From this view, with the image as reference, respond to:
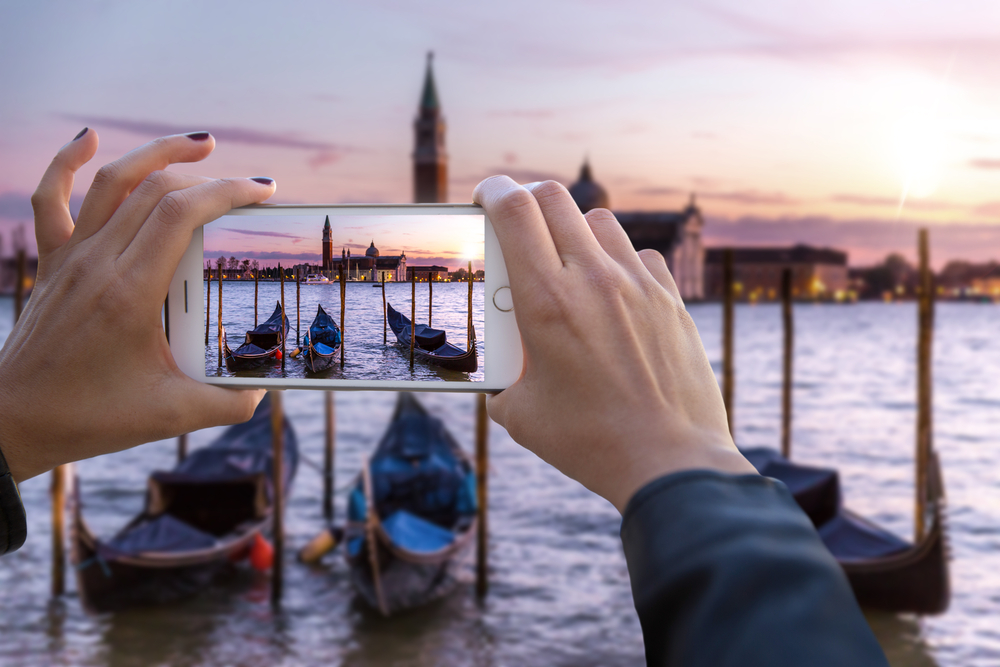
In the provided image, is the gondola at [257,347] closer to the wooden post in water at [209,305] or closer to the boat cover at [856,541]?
the wooden post in water at [209,305]

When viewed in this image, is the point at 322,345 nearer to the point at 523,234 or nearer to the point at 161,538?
the point at 523,234

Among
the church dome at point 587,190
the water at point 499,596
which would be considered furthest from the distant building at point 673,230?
the water at point 499,596

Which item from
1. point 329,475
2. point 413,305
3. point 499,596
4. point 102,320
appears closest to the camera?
point 102,320

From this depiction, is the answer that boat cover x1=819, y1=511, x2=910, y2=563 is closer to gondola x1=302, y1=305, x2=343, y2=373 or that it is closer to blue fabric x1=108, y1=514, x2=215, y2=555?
blue fabric x1=108, y1=514, x2=215, y2=555

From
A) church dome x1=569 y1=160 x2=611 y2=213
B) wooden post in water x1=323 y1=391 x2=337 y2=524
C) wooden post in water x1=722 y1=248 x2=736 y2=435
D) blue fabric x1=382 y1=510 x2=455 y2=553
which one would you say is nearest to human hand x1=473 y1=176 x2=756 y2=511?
blue fabric x1=382 y1=510 x2=455 y2=553

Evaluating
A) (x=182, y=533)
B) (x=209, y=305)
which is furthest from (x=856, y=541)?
Answer: (x=209, y=305)

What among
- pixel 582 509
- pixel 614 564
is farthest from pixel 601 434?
pixel 582 509

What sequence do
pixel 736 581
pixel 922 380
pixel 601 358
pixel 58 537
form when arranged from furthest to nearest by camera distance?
pixel 922 380, pixel 58 537, pixel 601 358, pixel 736 581
